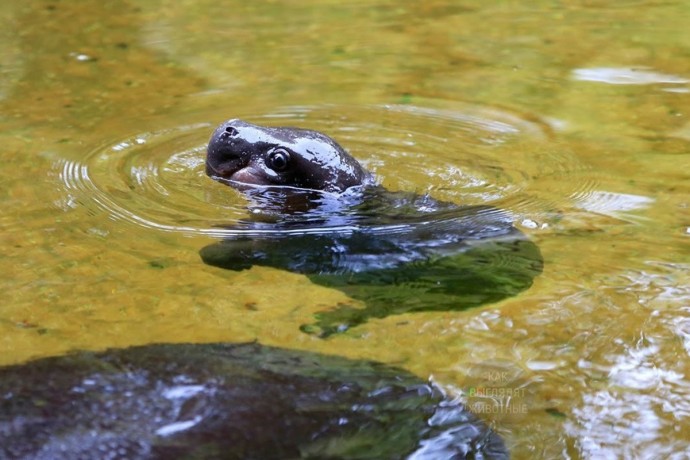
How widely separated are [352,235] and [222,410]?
1873 millimetres

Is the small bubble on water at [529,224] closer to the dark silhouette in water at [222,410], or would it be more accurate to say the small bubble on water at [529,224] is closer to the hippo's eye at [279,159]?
the hippo's eye at [279,159]

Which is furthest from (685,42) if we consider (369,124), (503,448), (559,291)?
(503,448)

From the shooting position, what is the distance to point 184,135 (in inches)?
239

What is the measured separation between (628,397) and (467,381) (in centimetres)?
55

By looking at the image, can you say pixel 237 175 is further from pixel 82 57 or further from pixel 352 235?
pixel 82 57

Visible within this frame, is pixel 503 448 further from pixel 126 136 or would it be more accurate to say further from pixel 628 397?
pixel 126 136

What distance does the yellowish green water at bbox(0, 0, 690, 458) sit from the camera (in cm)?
358

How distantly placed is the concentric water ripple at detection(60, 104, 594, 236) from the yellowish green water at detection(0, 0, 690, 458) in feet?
0.06

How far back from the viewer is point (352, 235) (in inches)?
184

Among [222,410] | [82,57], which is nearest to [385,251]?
[222,410]

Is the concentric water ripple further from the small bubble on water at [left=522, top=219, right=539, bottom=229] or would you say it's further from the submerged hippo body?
the submerged hippo body

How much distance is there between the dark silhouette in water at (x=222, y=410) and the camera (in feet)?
9.07

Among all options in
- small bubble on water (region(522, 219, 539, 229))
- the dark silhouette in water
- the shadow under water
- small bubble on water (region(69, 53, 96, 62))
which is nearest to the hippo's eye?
the shadow under water

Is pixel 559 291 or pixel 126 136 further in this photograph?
pixel 126 136
